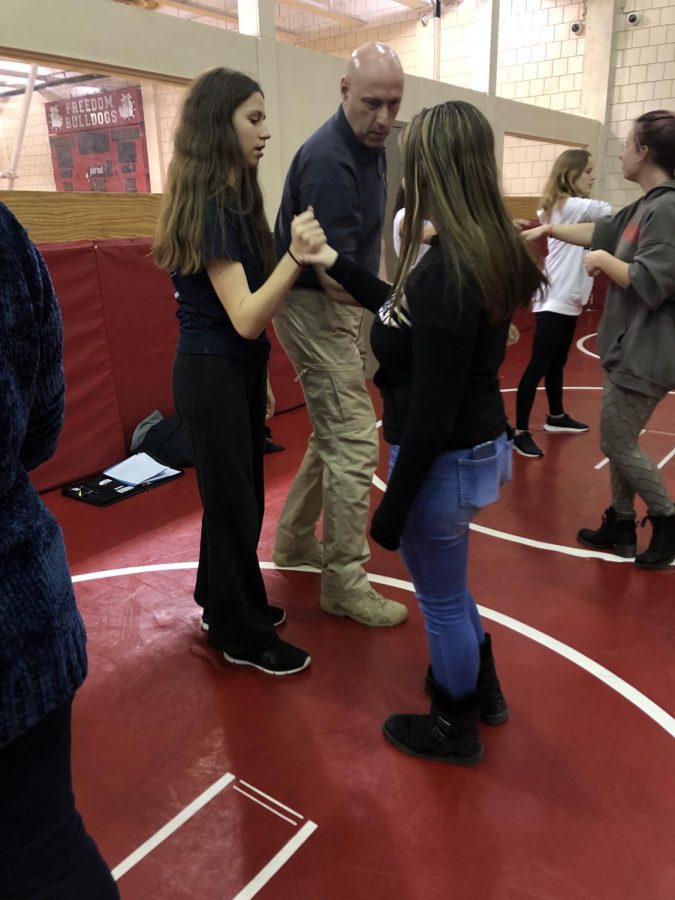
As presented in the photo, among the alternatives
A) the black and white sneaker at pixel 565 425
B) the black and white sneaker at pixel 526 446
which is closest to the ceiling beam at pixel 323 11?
the black and white sneaker at pixel 565 425

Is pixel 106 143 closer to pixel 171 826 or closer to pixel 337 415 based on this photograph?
pixel 337 415

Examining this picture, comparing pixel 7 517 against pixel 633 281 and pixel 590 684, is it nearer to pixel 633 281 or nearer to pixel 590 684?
pixel 590 684

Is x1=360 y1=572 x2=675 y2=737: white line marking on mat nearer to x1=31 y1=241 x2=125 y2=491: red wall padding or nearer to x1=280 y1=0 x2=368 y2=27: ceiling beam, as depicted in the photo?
x1=31 y1=241 x2=125 y2=491: red wall padding

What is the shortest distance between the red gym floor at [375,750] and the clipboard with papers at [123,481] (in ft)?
2.30

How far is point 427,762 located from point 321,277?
148 cm

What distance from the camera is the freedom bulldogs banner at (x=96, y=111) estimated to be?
942 centimetres

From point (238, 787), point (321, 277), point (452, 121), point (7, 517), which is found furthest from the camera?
point (321, 277)

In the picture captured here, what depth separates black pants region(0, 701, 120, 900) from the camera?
89cm

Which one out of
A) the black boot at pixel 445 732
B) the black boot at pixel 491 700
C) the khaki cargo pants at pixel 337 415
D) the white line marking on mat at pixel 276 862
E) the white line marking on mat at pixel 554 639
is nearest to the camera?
the white line marking on mat at pixel 276 862

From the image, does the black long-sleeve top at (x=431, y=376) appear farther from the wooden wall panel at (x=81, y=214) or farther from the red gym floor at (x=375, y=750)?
the wooden wall panel at (x=81, y=214)

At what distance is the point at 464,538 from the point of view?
5.70 ft

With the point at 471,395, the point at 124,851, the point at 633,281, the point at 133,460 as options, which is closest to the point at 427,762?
the point at 124,851

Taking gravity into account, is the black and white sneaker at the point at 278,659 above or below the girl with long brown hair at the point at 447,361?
below

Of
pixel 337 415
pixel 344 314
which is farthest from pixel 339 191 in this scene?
pixel 337 415
